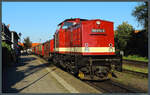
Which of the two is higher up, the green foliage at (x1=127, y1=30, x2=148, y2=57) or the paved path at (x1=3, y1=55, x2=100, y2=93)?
the green foliage at (x1=127, y1=30, x2=148, y2=57)

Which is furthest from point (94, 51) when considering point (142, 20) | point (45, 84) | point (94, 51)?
point (142, 20)

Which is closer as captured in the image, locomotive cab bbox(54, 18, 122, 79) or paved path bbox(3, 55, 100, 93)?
paved path bbox(3, 55, 100, 93)

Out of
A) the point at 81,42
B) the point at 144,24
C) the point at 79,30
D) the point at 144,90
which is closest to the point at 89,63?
the point at 81,42

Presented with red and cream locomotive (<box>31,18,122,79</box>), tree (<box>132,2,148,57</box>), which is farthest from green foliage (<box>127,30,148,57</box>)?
red and cream locomotive (<box>31,18,122,79</box>)

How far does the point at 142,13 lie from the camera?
3020cm

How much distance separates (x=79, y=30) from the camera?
988 centimetres

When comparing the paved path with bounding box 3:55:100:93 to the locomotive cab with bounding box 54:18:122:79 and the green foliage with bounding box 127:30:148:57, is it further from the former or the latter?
the green foliage with bounding box 127:30:148:57

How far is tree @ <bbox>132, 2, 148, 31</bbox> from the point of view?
96.5ft

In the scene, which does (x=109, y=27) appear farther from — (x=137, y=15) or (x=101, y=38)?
(x=137, y=15)

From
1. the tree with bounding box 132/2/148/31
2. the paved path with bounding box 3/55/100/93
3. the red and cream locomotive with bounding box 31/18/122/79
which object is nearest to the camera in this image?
the paved path with bounding box 3/55/100/93

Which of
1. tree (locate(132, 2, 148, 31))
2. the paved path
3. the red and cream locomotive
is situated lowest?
the paved path

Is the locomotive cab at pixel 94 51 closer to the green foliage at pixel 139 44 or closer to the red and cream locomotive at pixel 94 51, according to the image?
the red and cream locomotive at pixel 94 51

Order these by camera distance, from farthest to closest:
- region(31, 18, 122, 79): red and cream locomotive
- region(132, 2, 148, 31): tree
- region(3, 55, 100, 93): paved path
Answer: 1. region(132, 2, 148, 31): tree
2. region(31, 18, 122, 79): red and cream locomotive
3. region(3, 55, 100, 93): paved path

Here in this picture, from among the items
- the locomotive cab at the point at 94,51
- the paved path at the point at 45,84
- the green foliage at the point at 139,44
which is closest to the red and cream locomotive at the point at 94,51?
the locomotive cab at the point at 94,51
